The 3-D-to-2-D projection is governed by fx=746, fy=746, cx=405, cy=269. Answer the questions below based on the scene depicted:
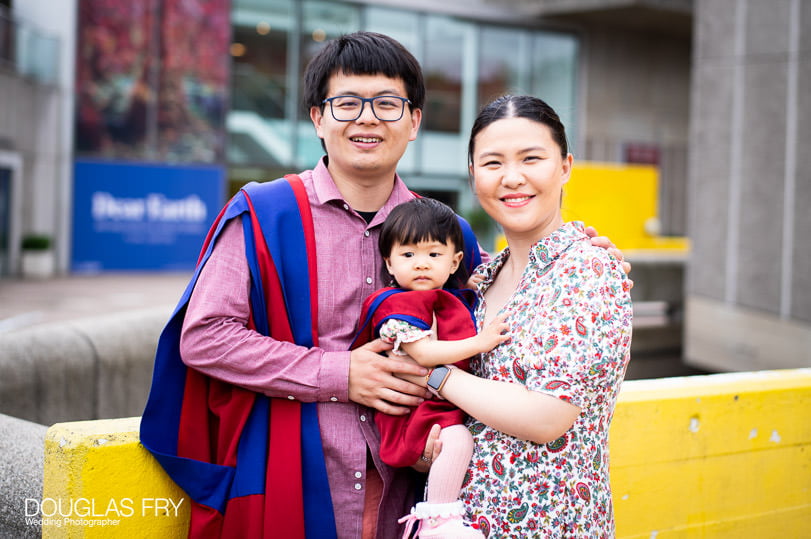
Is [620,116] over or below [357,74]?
over

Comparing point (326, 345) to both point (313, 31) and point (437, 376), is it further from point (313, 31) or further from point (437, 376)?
point (313, 31)

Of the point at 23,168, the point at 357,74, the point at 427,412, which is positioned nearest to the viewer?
the point at 427,412

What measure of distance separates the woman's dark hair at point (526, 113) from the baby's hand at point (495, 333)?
569 millimetres

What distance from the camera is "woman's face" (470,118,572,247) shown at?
223cm

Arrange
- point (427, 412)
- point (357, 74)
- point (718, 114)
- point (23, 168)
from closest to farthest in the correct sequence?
1. point (427, 412)
2. point (357, 74)
3. point (718, 114)
4. point (23, 168)

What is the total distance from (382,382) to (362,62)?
105 cm

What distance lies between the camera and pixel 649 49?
25562 mm

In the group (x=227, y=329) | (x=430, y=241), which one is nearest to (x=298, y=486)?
(x=227, y=329)

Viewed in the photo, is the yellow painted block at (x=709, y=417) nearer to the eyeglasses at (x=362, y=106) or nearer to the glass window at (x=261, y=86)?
the eyeglasses at (x=362, y=106)

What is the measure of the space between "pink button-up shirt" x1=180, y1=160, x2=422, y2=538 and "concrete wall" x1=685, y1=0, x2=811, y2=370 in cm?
778

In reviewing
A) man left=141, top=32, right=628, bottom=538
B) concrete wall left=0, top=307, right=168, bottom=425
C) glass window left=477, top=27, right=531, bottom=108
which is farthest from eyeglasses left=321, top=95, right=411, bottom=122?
glass window left=477, top=27, right=531, bottom=108

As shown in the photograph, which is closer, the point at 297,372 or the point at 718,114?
the point at 297,372

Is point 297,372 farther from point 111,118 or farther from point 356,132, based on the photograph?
point 111,118

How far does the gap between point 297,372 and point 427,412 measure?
417 mm
